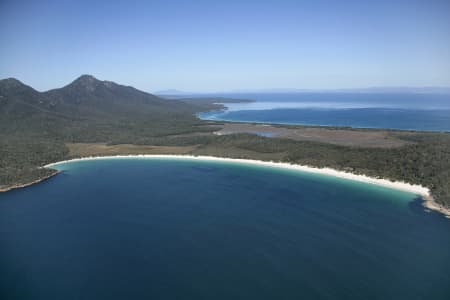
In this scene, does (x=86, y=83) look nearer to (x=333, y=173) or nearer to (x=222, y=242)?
(x=333, y=173)

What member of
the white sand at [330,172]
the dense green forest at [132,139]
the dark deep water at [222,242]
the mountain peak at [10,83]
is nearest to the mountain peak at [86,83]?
the dense green forest at [132,139]

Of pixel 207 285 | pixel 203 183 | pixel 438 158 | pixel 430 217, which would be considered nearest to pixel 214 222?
pixel 207 285

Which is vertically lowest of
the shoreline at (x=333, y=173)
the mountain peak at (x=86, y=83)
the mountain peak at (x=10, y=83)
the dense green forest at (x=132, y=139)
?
the shoreline at (x=333, y=173)

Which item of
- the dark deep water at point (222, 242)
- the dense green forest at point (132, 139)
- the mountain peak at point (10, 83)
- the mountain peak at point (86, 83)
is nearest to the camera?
the dark deep water at point (222, 242)

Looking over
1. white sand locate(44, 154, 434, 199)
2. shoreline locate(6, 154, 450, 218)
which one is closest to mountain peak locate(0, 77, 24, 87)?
shoreline locate(6, 154, 450, 218)

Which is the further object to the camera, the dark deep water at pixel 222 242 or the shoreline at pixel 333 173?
the shoreline at pixel 333 173

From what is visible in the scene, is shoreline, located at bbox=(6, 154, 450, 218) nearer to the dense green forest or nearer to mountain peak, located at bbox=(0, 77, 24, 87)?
the dense green forest

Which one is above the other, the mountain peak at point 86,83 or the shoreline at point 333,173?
the mountain peak at point 86,83

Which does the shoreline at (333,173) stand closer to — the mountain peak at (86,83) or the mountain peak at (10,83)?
the mountain peak at (10,83)

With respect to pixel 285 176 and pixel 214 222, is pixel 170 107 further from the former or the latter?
pixel 214 222
